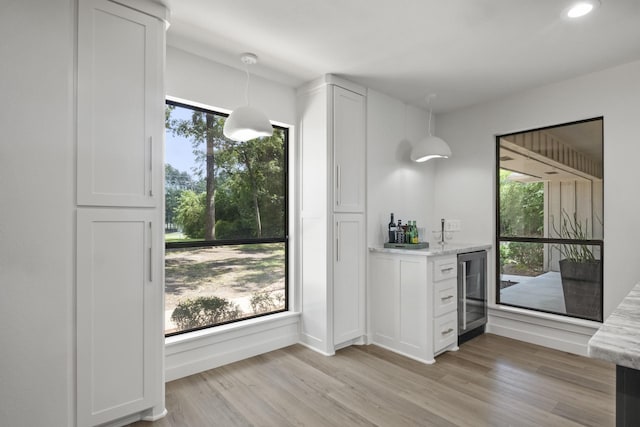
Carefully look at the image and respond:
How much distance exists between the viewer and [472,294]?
11.4ft

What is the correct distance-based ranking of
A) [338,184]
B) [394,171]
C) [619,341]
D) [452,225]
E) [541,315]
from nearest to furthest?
[619,341], [338,184], [541,315], [394,171], [452,225]

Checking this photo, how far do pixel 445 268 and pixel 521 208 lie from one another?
46.8 inches

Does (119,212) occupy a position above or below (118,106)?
below

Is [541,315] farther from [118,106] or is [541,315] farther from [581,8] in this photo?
[118,106]

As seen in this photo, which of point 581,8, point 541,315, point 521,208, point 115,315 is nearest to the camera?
point 115,315

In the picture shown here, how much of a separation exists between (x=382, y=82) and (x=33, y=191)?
110 inches

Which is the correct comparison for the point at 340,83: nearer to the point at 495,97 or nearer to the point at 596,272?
the point at 495,97

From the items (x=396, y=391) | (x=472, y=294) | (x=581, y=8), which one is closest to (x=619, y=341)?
(x=396, y=391)

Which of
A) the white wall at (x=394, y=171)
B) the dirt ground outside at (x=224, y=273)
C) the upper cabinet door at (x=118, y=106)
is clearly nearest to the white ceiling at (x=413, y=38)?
the upper cabinet door at (x=118, y=106)

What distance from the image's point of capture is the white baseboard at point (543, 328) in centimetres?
307

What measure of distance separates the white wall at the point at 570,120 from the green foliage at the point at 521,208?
5.1 inches

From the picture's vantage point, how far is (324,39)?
247cm

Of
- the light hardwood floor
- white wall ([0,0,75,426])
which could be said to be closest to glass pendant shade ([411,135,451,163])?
the light hardwood floor

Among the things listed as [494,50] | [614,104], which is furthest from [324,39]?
[614,104]
